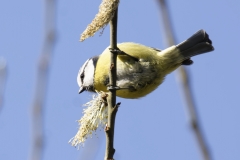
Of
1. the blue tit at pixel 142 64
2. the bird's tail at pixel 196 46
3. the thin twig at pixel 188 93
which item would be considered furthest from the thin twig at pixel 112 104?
the bird's tail at pixel 196 46

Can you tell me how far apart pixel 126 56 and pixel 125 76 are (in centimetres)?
15

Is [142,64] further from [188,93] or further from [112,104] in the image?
[188,93]

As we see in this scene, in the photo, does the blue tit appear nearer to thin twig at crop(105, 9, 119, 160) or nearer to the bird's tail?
the bird's tail

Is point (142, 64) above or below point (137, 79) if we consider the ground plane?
above

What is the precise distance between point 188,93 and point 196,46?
6.51 ft

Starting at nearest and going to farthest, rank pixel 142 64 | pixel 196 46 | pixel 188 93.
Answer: pixel 188 93 < pixel 142 64 < pixel 196 46

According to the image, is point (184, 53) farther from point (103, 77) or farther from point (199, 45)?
point (103, 77)

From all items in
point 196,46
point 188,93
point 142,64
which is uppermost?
point 196,46

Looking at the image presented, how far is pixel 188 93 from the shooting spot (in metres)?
1.21

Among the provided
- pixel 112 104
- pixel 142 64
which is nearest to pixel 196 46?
pixel 142 64

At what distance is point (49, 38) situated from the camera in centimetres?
137

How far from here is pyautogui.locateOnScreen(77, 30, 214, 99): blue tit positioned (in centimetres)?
291

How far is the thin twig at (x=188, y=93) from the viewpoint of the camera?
44.7 inches

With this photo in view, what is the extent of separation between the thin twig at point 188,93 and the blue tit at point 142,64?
1503mm
